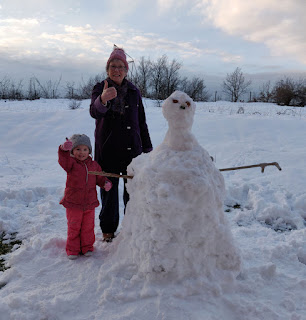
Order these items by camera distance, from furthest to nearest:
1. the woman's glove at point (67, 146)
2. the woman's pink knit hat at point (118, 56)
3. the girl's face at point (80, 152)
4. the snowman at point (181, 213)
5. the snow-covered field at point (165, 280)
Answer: the woman's pink knit hat at point (118, 56) → the girl's face at point (80, 152) → the woman's glove at point (67, 146) → the snowman at point (181, 213) → the snow-covered field at point (165, 280)

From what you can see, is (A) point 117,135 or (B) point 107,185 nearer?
(B) point 107,185

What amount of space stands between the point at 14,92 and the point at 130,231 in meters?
15.8

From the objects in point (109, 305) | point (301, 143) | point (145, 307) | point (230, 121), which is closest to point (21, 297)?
point (109, 305)

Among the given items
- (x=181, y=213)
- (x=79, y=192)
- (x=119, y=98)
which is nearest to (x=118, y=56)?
(x=119, y=98)

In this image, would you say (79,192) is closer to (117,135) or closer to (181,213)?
(117,135)

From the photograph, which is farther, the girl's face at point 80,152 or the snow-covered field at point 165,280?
the girl's face at point 80,152

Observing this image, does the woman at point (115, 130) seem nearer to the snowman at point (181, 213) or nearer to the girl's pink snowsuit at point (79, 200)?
the girl's pink snowsuit at point (79, 200)

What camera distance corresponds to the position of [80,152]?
2.44 meters

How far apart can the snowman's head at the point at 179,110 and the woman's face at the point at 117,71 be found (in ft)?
2.76

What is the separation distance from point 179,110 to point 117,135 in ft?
2.78

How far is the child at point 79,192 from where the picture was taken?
2422 millimetres

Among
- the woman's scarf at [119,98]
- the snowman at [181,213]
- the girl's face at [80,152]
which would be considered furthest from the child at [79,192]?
the snowman at [181,213]

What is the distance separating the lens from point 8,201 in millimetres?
3725

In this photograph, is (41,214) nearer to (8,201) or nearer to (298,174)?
(8,201)
